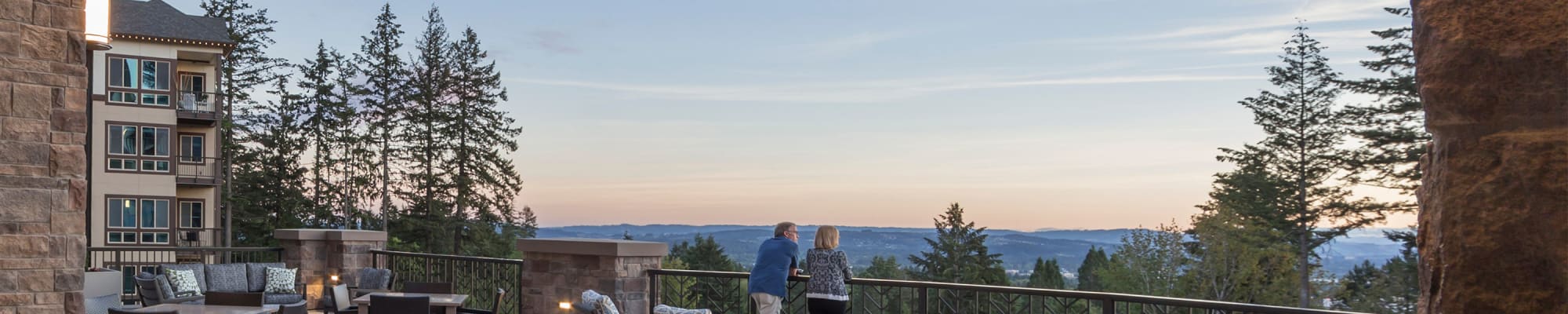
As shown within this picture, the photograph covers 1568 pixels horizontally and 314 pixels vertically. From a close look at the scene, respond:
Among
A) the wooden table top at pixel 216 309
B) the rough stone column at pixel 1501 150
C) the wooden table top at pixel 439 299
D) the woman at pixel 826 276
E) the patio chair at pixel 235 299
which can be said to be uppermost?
the rough stone column at pixel 1501 150

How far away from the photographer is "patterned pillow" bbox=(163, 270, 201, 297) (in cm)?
1190

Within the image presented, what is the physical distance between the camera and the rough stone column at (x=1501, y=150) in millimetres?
2018

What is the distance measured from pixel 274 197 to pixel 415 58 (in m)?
7.07

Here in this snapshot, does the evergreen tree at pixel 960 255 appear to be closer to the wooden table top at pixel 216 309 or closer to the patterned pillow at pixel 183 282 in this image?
the patterned pillow at pixel 183 282

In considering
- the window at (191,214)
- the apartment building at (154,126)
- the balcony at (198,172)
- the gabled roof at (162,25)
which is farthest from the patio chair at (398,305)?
the window at (191,214)

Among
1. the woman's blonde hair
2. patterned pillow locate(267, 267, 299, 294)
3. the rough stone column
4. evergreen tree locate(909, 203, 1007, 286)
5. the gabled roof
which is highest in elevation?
the gabled roof

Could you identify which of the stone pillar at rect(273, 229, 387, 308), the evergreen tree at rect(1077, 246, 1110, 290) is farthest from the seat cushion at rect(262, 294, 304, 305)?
the evergreen tree at rect(1077, 246, 1110, 290)

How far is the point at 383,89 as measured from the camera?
41.2 m

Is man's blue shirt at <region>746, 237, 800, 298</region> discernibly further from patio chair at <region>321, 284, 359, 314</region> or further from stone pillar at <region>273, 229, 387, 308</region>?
stone pillar at <region>273, 229, 387, 308</region>

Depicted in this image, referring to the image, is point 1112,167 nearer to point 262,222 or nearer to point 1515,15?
point 262,222

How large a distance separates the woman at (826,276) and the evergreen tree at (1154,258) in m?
A: 57.9

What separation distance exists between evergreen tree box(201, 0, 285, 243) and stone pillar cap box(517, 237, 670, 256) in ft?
101

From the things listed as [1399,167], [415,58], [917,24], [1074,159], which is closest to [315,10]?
[415,58]

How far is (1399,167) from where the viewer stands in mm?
42031
